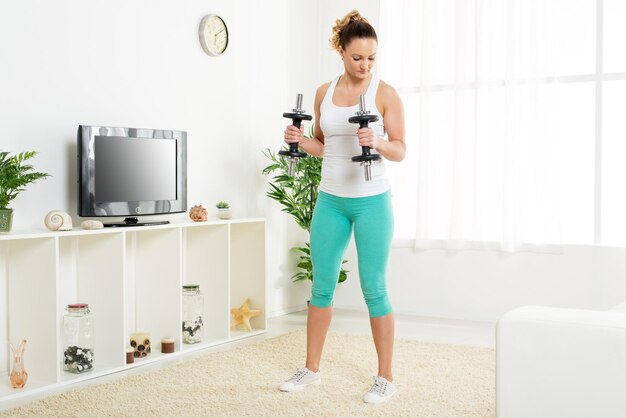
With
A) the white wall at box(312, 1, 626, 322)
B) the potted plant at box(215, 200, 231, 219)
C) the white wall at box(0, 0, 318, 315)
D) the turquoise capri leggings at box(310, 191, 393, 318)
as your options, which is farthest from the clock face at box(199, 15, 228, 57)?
the turquoise capri leggings at box(310, 191, 393, 318)

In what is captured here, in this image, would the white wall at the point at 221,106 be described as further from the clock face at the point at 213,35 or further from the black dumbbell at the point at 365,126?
the black dumbbell at the point at 365,126

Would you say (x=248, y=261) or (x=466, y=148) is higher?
(x=466, y=148)

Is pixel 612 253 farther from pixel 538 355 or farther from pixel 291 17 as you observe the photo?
pixel 538 355

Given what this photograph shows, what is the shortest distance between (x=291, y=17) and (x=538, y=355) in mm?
3991

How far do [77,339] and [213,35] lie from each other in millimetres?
2022

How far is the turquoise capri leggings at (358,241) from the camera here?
2.73 meters

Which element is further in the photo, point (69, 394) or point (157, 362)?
point (157, 362)

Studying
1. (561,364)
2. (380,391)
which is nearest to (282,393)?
(380,391)

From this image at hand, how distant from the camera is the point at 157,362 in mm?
3387

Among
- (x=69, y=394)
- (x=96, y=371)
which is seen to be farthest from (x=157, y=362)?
(x=69, y=394)

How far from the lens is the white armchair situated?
1.37 metres

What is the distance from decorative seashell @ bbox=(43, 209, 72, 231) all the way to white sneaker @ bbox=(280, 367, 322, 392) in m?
1.17

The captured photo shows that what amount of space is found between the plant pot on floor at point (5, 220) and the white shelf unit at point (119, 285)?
3.0 inches

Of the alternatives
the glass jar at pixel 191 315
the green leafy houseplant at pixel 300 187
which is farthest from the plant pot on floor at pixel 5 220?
the green leafy houseplant at pixel 300 187
